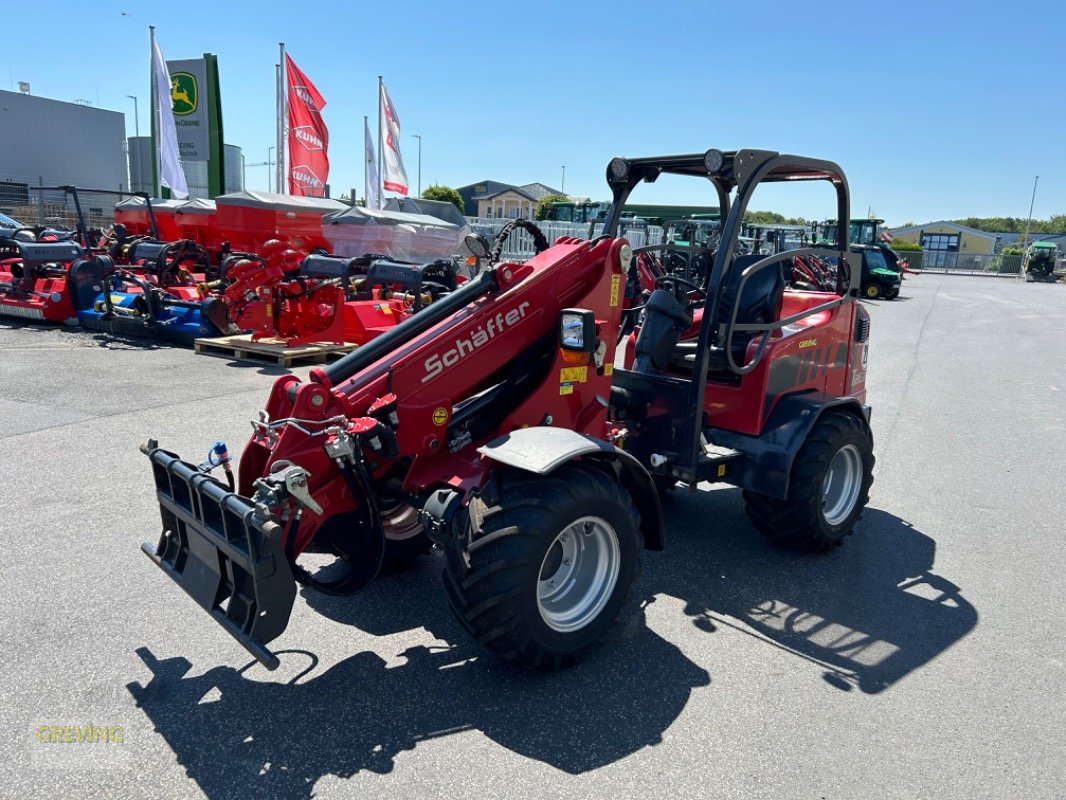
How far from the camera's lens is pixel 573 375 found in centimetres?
407

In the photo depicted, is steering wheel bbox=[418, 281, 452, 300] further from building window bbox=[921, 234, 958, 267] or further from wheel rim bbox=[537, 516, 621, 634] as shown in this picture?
building window bbox=[921, 234, 958, 267]

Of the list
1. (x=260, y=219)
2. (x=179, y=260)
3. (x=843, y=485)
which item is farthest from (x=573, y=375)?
(x=260, y=219)

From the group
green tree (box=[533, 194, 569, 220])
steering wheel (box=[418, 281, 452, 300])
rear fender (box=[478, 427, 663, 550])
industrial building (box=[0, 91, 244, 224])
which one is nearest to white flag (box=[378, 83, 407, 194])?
steering wheel (box=[418, 281, 452, 300])

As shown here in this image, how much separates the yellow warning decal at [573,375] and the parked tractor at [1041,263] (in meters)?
56.4

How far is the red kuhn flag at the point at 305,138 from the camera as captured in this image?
68.3 feet

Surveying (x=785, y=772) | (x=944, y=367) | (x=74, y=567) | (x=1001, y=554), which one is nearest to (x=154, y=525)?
(x=74, y=567)

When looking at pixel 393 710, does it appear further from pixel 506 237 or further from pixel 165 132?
pixel 165 132

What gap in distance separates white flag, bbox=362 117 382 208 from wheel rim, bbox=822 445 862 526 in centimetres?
2265

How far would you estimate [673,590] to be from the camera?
439 centimetres

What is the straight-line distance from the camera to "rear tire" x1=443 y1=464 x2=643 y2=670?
3125 mm

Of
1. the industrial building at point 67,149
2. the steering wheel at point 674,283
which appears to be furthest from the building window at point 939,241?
the steering wheel at point 674,283

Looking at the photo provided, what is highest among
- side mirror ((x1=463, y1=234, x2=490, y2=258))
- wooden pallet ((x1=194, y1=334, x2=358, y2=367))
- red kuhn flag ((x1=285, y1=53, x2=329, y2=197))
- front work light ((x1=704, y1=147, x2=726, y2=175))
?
red kuhn flag ((x1=285, y1=53, x2=329, y2=197))

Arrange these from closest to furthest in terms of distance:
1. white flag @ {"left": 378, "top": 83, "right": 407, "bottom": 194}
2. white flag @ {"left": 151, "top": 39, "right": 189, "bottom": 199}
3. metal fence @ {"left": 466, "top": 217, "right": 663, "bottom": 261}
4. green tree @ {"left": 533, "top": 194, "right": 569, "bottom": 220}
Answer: white flag @ {"left": 151, "top": 39, "right": 189, "bottom": 199}, metal fence @ {"left": 466, "top": 217, "right": 663, "bottom": 261}, white flag @ {"left": 378, "top": 83, "right": 407, "bottom": 194}, green tree @ {"left": 533, "top": 194, "right": 569, "bottom": 220}

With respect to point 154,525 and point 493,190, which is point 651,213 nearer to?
point 493,190
